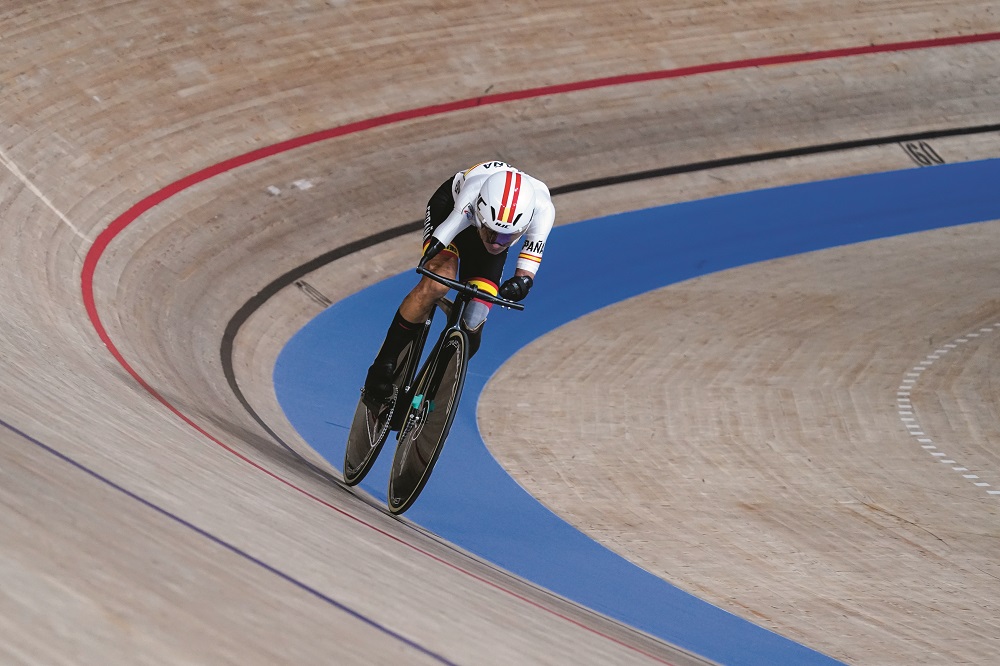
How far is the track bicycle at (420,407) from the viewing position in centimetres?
382

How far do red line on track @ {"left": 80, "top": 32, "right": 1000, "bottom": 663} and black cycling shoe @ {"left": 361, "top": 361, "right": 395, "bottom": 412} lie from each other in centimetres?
57

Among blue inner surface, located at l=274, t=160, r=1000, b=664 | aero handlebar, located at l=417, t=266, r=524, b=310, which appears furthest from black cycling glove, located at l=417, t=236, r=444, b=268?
blue inner surface, located at l=274, t=160, r=1000, b=664

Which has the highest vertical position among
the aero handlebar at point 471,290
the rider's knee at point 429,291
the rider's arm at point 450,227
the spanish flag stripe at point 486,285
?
the rider's arm at point 450,227

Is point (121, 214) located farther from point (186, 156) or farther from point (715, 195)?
point (715, 195)

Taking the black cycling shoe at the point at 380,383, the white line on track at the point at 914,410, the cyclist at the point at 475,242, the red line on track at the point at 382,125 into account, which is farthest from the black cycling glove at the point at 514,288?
the white line on track at the point at 914,410

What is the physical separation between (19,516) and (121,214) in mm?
3975

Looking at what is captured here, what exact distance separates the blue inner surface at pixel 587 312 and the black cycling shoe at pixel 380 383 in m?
0.52

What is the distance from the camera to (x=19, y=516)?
219 cm

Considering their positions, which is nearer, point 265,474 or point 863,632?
point 265,474

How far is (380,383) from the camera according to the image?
13.8 feet

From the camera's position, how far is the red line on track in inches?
147

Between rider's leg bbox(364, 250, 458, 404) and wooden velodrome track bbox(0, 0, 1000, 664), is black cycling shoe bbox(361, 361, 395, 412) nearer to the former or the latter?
rider's leg bbox(364, 250, 458, 404)

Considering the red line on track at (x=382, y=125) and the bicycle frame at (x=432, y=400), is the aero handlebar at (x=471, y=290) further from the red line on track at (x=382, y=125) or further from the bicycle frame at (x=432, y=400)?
the red line on track at (x=382, y=125)

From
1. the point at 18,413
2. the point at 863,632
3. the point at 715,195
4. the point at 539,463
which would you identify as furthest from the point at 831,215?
the point at 18,413
